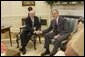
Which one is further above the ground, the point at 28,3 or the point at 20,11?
the point at 28,3

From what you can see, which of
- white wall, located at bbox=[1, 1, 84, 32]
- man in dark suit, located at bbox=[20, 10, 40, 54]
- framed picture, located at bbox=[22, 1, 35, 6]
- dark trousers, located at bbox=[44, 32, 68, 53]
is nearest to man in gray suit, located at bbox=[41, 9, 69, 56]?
dark trousers, located at bbox=[44, 32, 68, 53]

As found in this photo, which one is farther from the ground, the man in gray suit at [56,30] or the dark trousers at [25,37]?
the man in gray suit at [56,30]

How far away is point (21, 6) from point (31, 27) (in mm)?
1539

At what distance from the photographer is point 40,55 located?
171 inches

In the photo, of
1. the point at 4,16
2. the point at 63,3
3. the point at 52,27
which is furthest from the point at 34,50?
the point at 4,16

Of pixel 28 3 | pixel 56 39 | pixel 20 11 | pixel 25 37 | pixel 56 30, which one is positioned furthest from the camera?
pixel 20 11

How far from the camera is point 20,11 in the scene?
6.23m

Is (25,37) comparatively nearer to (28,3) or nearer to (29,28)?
(29,28)

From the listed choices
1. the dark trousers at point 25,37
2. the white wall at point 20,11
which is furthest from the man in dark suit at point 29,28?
the white wall at point 20,11

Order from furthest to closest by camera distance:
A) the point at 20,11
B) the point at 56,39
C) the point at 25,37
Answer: the point at 20,11
the point at 25,37
the point at 56,39

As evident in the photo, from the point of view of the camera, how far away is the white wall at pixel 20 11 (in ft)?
18.8

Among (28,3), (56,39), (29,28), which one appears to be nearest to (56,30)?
(56,39)

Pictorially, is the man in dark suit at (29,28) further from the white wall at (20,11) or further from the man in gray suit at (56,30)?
the white wall at (20,11)

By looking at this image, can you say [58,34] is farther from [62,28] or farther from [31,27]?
[31,27]
